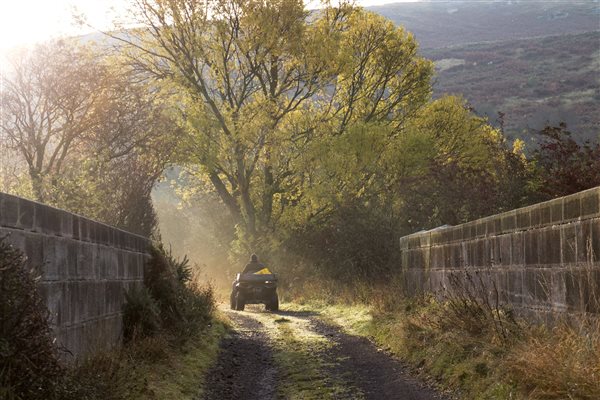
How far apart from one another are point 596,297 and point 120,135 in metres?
17.5

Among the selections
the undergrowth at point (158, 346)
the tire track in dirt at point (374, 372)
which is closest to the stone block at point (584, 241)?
the tire track in dirt at point (374, 372)

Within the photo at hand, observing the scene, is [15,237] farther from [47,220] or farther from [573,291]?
[573,291]

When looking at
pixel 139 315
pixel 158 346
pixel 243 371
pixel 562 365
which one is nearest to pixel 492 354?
pixel 562 365

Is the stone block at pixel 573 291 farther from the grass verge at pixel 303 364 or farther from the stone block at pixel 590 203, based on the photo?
the grass verge at pixel 303 364

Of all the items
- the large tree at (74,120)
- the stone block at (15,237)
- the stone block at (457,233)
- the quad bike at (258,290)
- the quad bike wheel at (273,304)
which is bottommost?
the quad bike wheel at (273,304)

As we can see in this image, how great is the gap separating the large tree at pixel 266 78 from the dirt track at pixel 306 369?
1398 centimetres

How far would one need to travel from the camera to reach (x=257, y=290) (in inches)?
998

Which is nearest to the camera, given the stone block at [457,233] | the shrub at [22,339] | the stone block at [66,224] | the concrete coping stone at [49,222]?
the shrub at [22,339]

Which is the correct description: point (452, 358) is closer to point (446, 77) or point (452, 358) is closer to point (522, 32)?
point (446, 77)

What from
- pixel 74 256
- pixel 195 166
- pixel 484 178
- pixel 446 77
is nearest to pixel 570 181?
pixel 484 178

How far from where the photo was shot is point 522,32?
139625mm

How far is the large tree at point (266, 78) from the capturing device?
29.6 m

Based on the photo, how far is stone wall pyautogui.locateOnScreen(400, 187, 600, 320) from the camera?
8.19m

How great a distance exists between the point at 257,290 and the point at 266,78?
11.1 m
